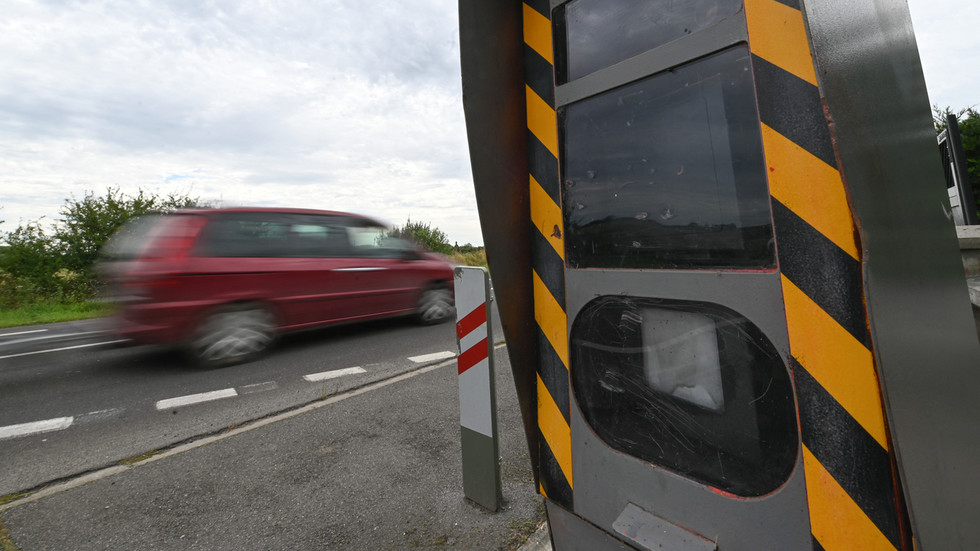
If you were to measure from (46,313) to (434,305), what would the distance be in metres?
10.0

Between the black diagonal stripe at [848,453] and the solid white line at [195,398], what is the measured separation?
4.22 m

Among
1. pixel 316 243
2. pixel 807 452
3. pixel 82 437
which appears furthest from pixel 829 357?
pixel 316 243

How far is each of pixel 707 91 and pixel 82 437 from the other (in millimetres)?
4223

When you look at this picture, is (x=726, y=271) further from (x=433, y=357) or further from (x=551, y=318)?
(x=433, y=357)

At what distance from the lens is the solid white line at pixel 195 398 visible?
12.3 feet

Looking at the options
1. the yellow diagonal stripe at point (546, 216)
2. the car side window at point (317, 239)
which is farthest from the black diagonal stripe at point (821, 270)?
the car side window at point (317, 239)

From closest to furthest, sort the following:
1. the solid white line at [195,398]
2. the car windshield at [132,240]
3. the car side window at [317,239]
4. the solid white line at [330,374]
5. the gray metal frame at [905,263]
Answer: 1. the gray metal frame at [905,263]
2. the solid white line at [195,398]
3. the solid white line at [330,374]
4. the car windshield at [132,240]
5. the car side window at [317,239]

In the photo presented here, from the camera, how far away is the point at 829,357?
891 millimetres

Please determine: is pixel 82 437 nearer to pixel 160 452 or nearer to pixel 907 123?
pixel 160 452

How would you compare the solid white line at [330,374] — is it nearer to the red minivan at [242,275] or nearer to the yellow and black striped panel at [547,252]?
the red minivan at [242,275]

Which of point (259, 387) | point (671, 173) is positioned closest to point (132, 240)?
point (259, 387)

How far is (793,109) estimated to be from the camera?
0.90 m

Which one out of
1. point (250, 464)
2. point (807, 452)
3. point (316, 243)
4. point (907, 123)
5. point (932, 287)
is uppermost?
point (316, 243)

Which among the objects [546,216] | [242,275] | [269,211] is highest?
[269,211]
